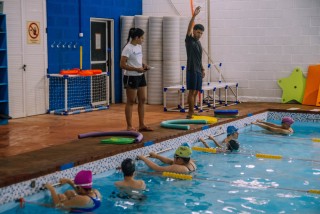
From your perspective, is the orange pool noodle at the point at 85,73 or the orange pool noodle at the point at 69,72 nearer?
the orange pool noodle at the point at 69,72

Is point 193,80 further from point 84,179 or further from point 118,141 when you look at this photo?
point 84,179

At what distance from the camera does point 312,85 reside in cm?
1256

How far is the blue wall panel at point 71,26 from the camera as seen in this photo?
36.6 feet

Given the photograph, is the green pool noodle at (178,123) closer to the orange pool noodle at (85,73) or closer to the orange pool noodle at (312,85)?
the orange pool noodle at (85,73)

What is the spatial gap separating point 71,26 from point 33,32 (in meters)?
1.15

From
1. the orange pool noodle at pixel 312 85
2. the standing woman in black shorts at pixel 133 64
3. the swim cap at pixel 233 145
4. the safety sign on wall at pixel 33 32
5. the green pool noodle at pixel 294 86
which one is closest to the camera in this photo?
the standing woman in black shorts at pixel 133 64

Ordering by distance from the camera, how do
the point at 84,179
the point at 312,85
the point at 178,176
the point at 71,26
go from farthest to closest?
the point at 312,85, the point at 71,26, the point at 178,176, the point at 84,179

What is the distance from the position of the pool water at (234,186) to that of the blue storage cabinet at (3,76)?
3243mm

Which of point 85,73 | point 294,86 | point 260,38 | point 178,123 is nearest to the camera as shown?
point 178,123

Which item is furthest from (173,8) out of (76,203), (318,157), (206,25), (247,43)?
(76,203)

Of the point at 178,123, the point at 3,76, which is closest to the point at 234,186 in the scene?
the point at 178,123

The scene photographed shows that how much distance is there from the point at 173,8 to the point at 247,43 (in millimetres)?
2010

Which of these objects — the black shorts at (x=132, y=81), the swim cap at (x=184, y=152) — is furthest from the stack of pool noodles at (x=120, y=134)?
the swim cap at (x=184, y=152)

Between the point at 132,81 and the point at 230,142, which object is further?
the point at 230,142
